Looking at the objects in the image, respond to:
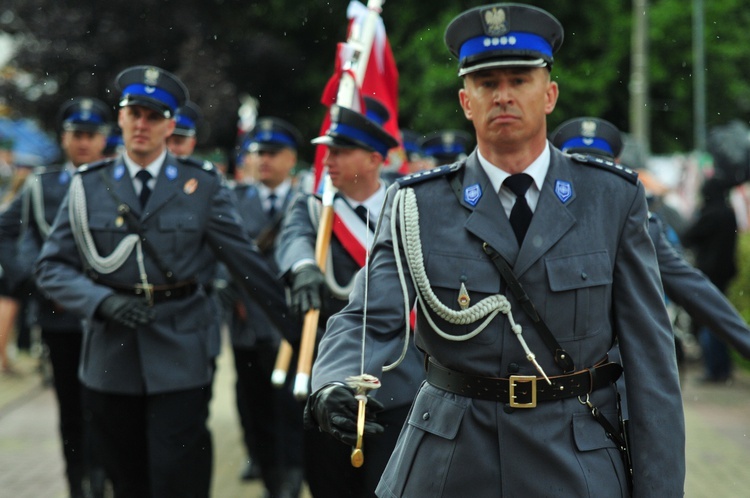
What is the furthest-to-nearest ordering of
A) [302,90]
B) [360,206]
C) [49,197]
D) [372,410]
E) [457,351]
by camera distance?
[302,90] → [49,197] → [360,206] → [457,351] → [372,410]

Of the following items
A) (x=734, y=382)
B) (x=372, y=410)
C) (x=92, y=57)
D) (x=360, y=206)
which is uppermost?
(x=92, y=57)

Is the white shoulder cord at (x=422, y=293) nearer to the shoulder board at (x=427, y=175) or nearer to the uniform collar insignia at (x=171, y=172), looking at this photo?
the shoulder board at (x=427, y=175)

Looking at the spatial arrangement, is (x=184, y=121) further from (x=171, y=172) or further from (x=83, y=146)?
(x=171, y=172)

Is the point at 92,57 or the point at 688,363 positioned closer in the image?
the point at 688,363

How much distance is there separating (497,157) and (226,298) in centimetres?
537

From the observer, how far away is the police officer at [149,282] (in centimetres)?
589

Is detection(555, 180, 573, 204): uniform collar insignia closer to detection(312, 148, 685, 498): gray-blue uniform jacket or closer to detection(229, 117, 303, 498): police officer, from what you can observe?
detection(312, 148, 685, 498): gray-blue uniform jacket

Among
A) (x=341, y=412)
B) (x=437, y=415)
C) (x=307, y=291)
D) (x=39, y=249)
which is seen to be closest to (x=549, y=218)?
(x=437, y=415)

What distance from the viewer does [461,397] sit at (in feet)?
11.7

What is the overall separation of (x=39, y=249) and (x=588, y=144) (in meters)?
3.61

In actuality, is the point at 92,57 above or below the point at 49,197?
above

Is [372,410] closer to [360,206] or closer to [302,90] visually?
[360,206]

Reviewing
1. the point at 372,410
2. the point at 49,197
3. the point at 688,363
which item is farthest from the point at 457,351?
the point at 688,363

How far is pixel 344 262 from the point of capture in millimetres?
5695
